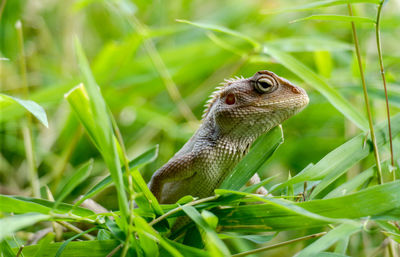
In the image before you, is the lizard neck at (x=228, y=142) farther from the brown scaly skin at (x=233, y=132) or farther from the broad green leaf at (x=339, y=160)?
the broad green leaf at (x=339, y=160)

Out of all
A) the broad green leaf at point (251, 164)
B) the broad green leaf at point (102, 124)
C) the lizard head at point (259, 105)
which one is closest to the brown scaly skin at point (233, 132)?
the lizard head at point (259, 105)

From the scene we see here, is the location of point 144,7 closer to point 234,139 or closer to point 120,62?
point 120,62

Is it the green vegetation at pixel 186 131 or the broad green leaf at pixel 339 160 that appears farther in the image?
the broad green leaf at pixel 339 160

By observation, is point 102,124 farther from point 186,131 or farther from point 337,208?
point 186,131

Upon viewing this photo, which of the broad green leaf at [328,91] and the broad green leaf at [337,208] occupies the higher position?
the broad green leaf at [328,91]

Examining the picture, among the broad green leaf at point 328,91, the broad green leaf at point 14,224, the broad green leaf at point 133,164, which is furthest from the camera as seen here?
the broad green leaf at point 328,91

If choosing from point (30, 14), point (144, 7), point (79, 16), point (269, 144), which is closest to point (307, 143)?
point (269, 144)
